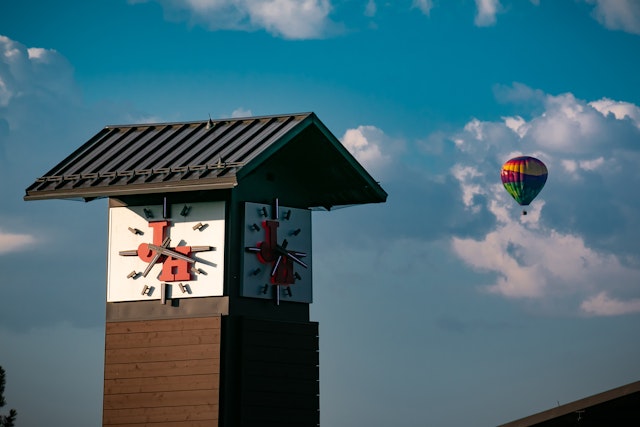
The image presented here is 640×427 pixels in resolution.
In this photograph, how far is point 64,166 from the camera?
40000 mm

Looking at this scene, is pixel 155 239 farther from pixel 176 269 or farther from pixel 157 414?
pixel 157 414

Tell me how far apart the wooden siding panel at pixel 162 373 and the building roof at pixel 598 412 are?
10737 mm

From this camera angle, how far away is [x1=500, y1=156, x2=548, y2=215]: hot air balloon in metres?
73.4

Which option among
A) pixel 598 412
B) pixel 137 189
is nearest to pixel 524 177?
pixel 137 189

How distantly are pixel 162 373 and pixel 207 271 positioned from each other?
3.25 m

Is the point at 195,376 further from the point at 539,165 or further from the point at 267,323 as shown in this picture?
the point at 539,165

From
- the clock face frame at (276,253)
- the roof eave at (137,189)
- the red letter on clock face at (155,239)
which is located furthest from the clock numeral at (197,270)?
the roof eave at (137,189)

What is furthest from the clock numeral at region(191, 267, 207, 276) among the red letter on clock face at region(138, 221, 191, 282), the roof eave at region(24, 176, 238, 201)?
the roof eave at region(24, 176, 238, 201)

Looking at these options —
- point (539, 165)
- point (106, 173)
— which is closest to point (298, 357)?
point (106, 173)

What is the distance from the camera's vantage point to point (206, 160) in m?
38.2

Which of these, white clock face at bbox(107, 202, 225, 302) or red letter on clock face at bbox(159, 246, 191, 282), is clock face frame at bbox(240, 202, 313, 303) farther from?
red letter on clock face at bbox(159, 246, 191, 282)

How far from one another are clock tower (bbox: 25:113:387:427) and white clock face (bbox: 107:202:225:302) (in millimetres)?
31

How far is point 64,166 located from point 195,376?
790cm

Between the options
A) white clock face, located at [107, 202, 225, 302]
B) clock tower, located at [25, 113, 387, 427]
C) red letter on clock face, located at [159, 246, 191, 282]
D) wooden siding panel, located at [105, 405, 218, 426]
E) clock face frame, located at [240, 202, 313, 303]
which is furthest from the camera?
clock face frame, located at [240, 202, 313, 303]
